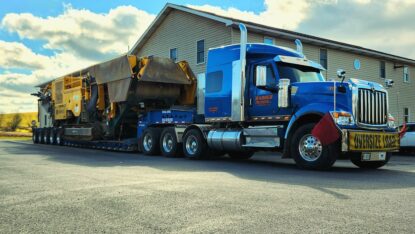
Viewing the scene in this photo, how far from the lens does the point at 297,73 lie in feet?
38.3

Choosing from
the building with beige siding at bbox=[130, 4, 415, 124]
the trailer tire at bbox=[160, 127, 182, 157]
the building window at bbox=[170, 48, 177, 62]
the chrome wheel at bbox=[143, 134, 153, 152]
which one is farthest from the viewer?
the building window at bbox=[170, 48, 177, 62]

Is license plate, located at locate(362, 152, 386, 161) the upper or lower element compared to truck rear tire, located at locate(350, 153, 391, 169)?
upper

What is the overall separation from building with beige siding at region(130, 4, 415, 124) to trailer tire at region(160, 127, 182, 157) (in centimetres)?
748

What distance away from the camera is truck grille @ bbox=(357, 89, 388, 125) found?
10203 millimetres

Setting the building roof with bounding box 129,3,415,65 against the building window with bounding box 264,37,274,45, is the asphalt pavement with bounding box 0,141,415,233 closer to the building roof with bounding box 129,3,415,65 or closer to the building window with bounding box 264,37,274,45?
the building roof with bounding box 129,3,415,65

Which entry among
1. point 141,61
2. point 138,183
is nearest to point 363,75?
point 141,61

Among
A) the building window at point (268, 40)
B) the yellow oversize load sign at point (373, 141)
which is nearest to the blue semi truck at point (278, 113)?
the yellow oversize load sign at point (373, 141)

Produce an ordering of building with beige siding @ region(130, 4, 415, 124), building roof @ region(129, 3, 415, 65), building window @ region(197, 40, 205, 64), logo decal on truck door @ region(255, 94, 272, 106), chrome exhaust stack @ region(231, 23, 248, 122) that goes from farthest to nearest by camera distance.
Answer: building window @ region(197, 40, 205, 64) → building with beige siding @ region(130, 4, 415, 124) → building roof @ region(129, 3, 415, 65) → chrome exhaust stack @ region(231, 23, 248, 122) → logo decal on truck door @ region(255, 94, 272, 106)

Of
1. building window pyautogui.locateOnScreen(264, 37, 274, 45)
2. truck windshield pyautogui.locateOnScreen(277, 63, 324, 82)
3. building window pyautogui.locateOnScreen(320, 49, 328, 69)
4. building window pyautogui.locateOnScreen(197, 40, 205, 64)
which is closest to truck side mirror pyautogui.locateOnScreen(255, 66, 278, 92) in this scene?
truck windshield pyautogui.locateOnScreen(277, 63, 324, 82)

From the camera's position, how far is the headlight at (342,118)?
31.8 ft

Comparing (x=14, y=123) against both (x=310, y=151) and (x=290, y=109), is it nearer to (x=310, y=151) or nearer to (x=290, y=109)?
(x=290, y=109)

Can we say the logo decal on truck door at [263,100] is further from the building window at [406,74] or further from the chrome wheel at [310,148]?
the building window at [406,74]

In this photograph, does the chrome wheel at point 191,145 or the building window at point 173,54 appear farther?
the building window at point 173,54

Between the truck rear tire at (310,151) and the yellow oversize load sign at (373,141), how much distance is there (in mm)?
399
